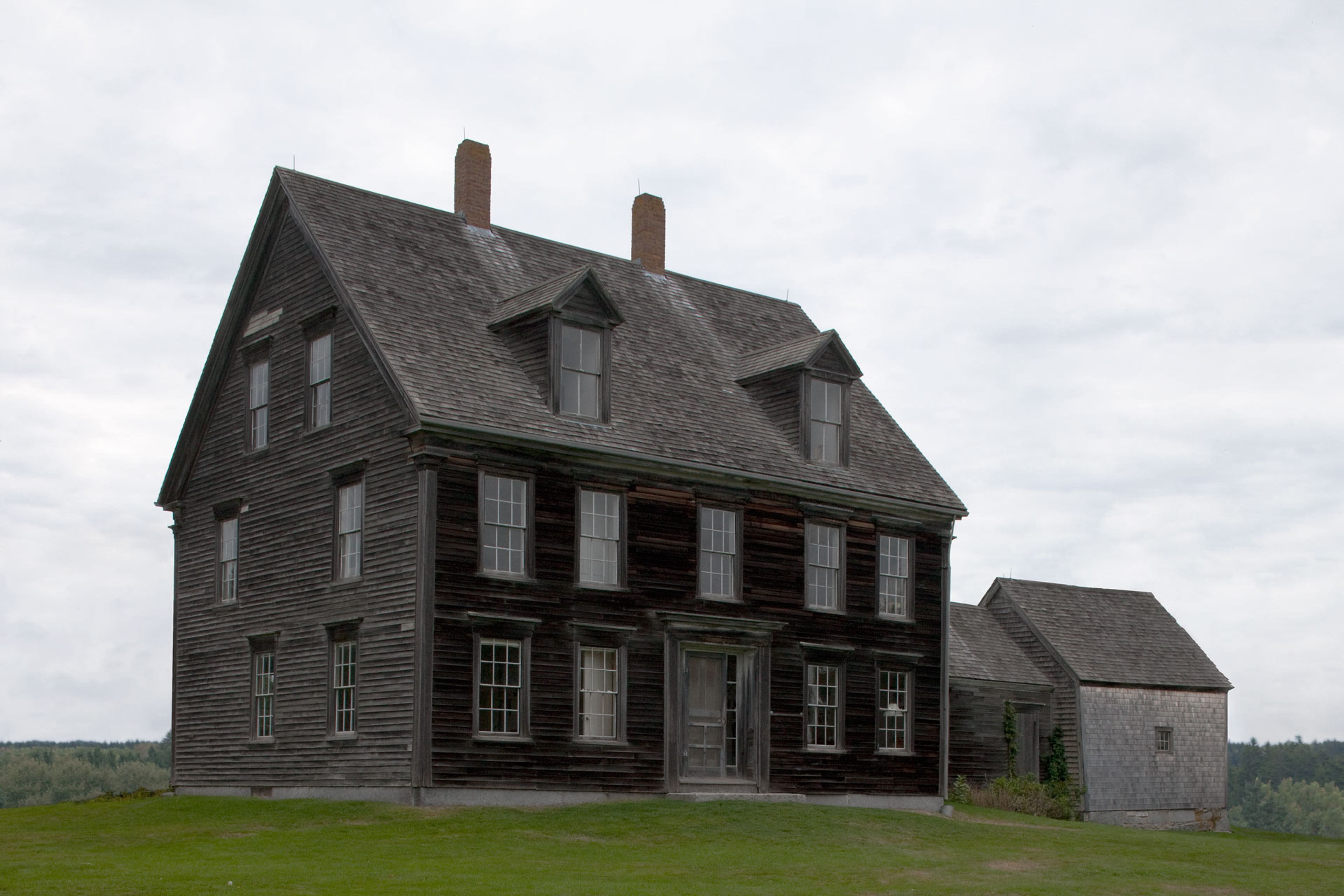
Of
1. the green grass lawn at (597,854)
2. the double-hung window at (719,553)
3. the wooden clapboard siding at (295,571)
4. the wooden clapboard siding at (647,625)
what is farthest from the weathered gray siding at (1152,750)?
the wooden clapboard siding at (295,571)

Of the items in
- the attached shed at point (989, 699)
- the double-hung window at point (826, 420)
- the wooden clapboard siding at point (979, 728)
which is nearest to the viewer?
the double-hung window at point (826, 420)

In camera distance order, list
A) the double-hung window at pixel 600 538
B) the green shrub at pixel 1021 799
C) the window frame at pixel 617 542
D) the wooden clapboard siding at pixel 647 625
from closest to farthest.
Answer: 1. the wooden clapboard siding at pixel 647 625
2. the window frame at pixel 617 542
3. the double-hung window at pixel 600 538
4. the green shrub at pixel 1021 799

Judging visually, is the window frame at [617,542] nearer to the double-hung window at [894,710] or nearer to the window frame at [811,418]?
the window frame at [811,418]

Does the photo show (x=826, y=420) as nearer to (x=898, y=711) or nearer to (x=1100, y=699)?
(x=898, y=711)

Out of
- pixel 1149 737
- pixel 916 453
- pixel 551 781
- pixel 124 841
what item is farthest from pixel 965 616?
pixel 124 841

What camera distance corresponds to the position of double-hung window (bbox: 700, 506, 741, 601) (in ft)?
101

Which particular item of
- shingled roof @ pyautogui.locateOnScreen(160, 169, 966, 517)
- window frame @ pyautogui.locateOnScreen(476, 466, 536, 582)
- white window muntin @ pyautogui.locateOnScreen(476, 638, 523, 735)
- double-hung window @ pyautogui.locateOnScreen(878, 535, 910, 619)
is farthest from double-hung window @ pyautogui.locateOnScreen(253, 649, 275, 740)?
double-hung window @ pyautogui.locateOnScreen(878, 535, 910, 619)

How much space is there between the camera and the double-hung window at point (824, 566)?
32750 mm

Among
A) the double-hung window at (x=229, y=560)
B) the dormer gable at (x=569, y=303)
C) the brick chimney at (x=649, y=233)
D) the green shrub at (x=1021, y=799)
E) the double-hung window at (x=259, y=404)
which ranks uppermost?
the brick chimney at (x=649, y=233)

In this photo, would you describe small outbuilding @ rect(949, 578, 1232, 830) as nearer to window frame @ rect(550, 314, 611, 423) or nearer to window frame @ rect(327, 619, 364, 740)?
window frame @ rect(550, 314, 611, 423)

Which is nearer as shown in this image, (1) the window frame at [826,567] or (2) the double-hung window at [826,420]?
(1) the window frame at [826,567]

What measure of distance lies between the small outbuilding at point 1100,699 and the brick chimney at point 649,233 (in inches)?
532

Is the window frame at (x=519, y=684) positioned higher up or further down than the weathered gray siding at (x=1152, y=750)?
higher up

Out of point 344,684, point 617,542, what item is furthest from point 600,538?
point 344,684
